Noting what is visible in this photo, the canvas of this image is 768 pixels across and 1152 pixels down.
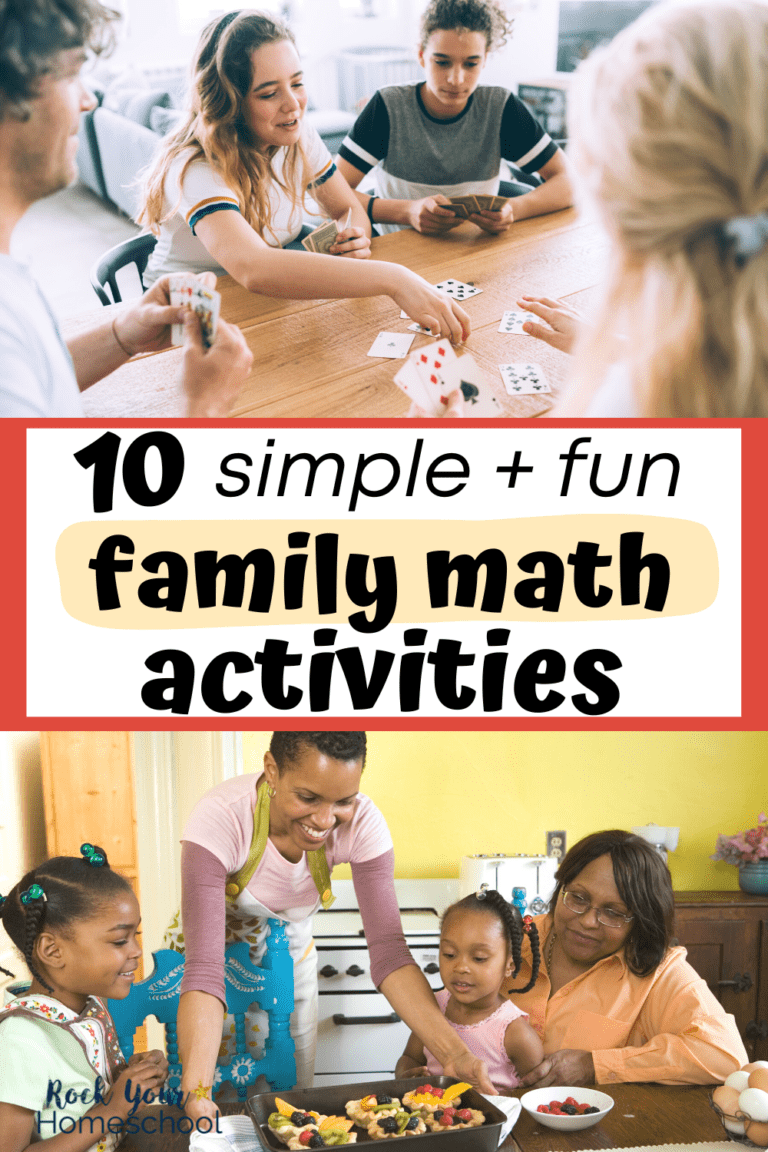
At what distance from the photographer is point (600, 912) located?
6.26ft

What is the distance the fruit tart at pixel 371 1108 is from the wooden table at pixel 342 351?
44.0 inches

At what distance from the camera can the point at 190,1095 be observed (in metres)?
1.49

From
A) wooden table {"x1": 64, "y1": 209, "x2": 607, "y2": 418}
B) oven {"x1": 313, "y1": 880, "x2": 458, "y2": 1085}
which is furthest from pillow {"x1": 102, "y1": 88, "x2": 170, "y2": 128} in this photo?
oven {"x1": 313, "y1": 880, "x2": 458, "y2": 1085}

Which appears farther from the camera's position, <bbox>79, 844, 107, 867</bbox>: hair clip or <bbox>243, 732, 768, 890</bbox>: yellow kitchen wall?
<bbox>243, 732, 768, 890</bbox>: yellow kitchen wall

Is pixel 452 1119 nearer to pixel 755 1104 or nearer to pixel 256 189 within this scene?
pixel 755 1104

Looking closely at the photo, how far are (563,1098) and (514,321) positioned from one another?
1308 mm

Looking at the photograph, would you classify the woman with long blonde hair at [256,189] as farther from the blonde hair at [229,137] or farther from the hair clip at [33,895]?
the hair clip at [33,895]

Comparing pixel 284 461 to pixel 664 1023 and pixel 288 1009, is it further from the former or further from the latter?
pixel 664 1023

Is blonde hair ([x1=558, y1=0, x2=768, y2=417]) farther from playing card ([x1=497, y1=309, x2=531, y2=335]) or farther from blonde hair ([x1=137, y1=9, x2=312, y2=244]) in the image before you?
blonde hair ([x1=137, y1=9, x2=312, y2=244])

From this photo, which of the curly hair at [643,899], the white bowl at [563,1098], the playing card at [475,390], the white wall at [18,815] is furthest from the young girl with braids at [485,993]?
the white wall at [18,815]

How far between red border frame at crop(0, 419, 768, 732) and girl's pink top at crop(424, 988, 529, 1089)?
0.52 meters

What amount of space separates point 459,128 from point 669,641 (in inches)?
39.6

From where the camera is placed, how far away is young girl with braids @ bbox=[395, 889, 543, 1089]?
5.69 feet

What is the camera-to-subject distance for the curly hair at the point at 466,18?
1.64 m
